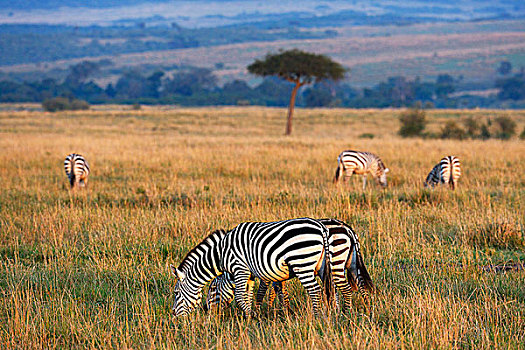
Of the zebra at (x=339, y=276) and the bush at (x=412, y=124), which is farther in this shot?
the bush at (x=412, y=124)

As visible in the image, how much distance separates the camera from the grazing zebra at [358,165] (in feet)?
47.7

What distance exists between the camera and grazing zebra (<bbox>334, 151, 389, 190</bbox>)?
47.7 feet

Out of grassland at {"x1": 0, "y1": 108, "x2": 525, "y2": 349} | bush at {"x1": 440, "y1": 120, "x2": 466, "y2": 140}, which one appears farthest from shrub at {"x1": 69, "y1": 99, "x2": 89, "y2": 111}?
grassland at {"x1": 0, "y1": 108, "x2": 525, "y2": 349}

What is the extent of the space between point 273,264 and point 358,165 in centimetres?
1002

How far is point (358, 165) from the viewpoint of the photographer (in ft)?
47.8

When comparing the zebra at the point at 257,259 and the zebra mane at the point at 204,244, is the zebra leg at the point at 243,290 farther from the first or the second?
the zebra mane at the point at 204,244

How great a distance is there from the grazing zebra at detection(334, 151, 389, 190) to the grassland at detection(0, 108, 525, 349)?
38 cm

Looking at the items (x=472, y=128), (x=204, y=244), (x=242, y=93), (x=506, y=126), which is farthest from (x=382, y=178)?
(x=242, y=93)

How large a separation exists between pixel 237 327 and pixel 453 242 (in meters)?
3.92

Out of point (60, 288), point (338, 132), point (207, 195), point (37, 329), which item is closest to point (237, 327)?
point (37, 329)

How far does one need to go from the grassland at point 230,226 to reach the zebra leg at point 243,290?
156mm

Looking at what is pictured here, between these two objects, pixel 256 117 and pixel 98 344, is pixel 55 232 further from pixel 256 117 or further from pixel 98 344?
pixel 256 117

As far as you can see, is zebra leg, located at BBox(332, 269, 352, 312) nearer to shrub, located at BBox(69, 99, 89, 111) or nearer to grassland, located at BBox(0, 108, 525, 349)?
grassland, located at BBox(0, 108, 525, 349)

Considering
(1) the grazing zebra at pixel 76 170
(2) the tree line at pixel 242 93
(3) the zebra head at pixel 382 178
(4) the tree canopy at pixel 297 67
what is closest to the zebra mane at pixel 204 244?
(1) the grazing zebra at pixel 76 170
